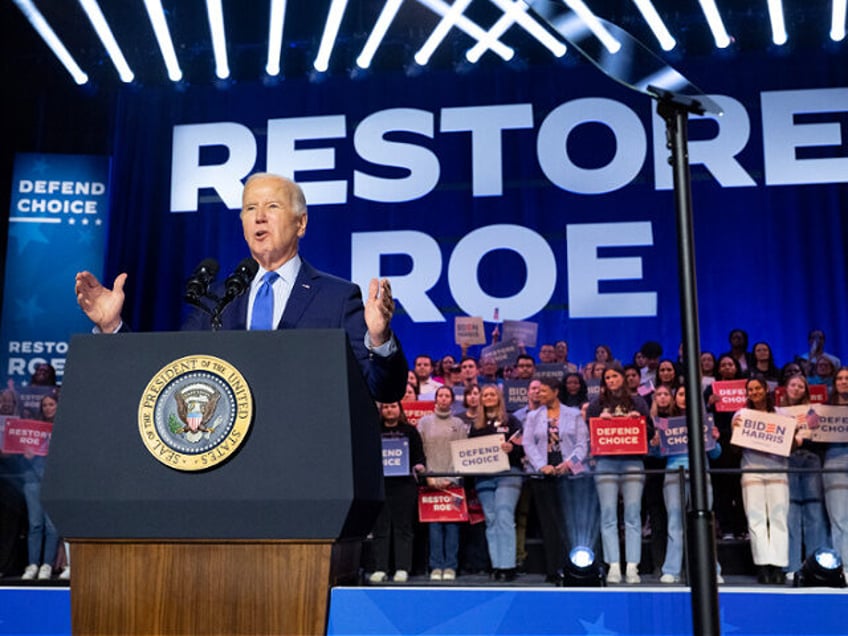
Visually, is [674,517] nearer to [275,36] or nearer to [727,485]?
[727,485]

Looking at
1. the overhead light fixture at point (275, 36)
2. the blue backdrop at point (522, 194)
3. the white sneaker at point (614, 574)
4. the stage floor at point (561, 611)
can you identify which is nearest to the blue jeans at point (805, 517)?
the white sneaker at point (614, 574)

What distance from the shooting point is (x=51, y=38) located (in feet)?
30.5

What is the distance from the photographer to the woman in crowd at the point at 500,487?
5934 millimetres

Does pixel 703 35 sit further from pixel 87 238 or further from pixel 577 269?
pixel 87 238

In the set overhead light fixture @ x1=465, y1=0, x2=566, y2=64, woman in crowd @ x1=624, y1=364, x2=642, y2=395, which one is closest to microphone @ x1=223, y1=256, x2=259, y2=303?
woman in crowd @ x1=624, y1=364, x2=642, y2=395

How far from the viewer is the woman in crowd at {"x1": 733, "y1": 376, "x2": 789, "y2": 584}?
5.70m

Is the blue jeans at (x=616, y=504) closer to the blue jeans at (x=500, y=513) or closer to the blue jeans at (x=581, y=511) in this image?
the blue jeans at (x=581, y=511)

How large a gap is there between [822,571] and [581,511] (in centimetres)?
136

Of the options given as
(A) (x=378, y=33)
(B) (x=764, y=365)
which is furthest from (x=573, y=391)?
(A) (x=378, y=33)

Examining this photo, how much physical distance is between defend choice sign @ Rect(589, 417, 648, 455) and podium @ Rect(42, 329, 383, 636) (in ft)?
13.8

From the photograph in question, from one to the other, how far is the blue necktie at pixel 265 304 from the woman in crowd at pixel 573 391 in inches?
191

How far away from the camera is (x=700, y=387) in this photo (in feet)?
5.84

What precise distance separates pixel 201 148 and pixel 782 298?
6064 mm

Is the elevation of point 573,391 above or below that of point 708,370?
below
